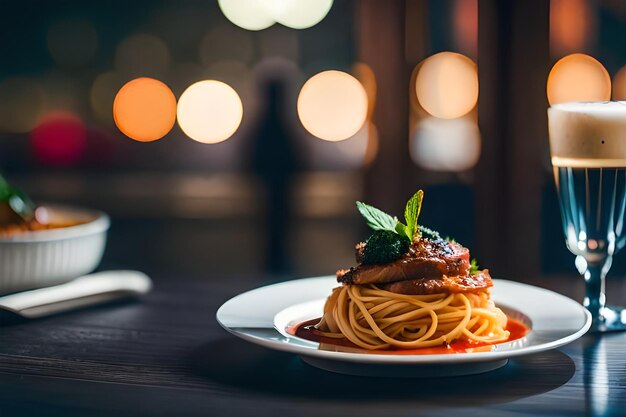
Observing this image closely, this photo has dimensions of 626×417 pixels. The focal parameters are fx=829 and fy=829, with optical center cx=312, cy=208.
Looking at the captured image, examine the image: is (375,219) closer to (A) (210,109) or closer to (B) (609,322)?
(B) (609,322)

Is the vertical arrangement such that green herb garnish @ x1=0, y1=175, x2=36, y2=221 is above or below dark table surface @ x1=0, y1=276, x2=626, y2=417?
above

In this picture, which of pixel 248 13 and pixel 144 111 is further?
pixel 144 111

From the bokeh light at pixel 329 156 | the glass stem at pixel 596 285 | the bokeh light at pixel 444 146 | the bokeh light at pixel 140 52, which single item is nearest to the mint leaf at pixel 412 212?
the glass stem at pixel 596 285

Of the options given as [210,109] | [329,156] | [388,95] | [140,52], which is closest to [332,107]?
[210,109]

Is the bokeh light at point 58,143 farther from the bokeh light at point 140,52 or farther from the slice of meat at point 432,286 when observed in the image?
the slice of meat at point 432,286

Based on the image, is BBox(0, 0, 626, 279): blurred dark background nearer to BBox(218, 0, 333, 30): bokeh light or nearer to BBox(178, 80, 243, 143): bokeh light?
BBox(218, 0, 333, 30): bokeh light

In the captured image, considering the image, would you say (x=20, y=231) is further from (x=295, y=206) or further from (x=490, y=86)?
(x=295, y=206)

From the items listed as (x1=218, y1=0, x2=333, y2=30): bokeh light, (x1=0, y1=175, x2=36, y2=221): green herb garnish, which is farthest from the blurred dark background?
(x1=0, y1=175, x2=36, y2=221): green herb garnish
